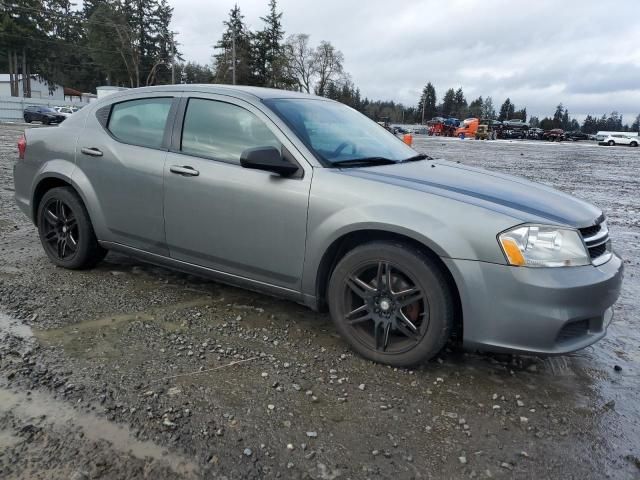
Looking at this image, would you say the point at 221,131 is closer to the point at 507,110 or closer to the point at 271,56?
the point at 271,56

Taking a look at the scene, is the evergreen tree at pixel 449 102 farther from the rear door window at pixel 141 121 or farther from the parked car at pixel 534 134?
the rear door window at pixel 141 121

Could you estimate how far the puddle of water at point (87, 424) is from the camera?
2211mm

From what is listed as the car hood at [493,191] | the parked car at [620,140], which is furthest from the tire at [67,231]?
the parked car at [620,140]

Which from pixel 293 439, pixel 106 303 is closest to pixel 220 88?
pixel 106 303

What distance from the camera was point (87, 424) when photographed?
2410 millimetres

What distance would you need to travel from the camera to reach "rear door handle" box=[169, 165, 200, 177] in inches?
142

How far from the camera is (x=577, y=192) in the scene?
36.7ft

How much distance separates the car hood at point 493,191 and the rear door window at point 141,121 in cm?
159

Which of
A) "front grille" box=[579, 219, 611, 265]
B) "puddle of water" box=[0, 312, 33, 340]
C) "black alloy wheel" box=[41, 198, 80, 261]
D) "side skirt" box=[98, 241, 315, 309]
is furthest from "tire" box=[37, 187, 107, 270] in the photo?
"front grille" box=[579, 219, 611, 265]

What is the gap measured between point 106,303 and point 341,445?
2320 millimetres

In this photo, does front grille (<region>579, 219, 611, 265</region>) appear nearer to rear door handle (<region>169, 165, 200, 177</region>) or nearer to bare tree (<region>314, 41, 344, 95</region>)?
rear door handle (<region>169, 165, 200, 177</region>)

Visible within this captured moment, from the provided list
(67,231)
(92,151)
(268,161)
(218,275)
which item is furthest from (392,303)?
(67,231)

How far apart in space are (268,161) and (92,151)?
185 centimetres

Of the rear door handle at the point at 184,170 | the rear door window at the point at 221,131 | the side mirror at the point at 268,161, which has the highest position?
the rear door window at the point at 221,131
